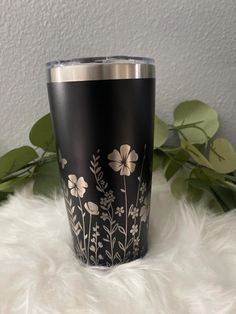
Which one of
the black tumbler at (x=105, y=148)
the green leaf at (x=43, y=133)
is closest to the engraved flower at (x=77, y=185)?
the black tumbler at (x=105, y=148)

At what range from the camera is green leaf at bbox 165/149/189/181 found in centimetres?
48

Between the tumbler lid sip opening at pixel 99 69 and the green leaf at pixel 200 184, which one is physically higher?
the tumbler lid sip opening at pixel 99 69

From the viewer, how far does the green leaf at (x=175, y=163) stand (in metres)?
0.48

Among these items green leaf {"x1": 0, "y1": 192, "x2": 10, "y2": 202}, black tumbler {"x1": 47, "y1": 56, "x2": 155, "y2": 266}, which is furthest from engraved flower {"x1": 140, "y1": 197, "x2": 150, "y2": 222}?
green leaf {"x1": 0, "y1": 192, "x2": 10, "y2": 202}

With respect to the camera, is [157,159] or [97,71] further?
[157,159]

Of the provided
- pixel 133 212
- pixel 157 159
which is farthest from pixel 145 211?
pixel 157 159

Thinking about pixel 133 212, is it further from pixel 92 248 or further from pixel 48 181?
pixel 48 181

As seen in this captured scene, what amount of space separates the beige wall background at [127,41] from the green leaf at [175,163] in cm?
8

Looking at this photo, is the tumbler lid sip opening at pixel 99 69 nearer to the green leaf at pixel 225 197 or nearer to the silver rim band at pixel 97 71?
the silver rim band at pixel 97 71

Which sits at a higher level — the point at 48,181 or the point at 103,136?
the point at 103,136

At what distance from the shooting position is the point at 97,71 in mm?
309

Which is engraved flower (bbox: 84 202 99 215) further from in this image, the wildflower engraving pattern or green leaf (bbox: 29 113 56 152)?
green leaf (bbox: 29 113 56 152)

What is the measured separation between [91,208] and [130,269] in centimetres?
8

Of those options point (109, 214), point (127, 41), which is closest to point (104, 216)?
point (109, 214)
